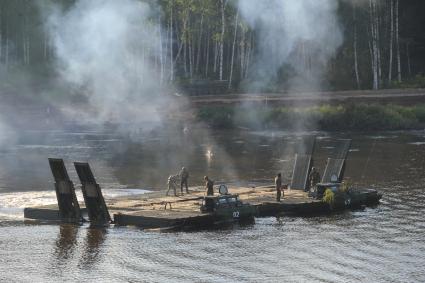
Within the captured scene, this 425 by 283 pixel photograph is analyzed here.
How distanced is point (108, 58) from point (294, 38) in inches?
729

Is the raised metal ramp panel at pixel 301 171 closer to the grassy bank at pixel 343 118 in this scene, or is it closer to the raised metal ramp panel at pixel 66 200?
the raised metal ramp panel at pixel 66 200

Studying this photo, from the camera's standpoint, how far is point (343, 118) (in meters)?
90.3

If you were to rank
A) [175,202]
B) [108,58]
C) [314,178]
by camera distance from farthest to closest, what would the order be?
[108,58]
[314,178]
[175,202]

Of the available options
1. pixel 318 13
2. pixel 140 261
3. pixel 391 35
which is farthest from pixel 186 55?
pixel 140 261

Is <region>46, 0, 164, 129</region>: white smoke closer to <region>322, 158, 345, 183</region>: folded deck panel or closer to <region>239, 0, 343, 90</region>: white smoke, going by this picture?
<region>239, 0, 343, 90</region>: white smoke

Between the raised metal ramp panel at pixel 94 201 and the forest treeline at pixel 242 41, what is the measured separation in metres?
50.8

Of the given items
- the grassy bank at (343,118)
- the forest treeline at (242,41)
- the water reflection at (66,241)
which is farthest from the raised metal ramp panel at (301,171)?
the forest treeline at (242,41)

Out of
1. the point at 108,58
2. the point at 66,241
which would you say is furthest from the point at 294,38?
the point at 66,241

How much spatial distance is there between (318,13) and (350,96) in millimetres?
11819

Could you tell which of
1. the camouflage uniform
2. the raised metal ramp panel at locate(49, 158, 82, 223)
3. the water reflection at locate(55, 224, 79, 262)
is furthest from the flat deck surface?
the water reflection at locate(55, 224, 79, 262)

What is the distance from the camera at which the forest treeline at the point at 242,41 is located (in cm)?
9950

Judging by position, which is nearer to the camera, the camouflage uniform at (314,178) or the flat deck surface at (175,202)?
the flat deck surface at (175,202)

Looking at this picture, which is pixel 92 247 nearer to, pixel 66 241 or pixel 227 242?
pixel 66 241

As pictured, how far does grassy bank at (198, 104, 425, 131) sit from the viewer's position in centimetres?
8981
